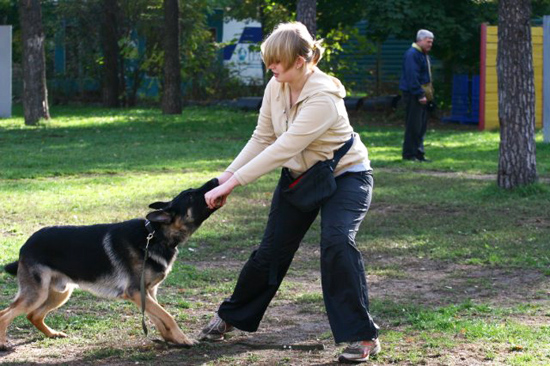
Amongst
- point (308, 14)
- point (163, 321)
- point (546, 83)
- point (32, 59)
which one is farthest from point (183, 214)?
point (32, 59)

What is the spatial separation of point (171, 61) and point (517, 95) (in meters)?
15.9

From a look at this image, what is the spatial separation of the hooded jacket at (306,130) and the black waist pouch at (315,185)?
1.6 inches

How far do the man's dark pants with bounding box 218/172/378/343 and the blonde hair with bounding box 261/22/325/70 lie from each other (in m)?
0.78

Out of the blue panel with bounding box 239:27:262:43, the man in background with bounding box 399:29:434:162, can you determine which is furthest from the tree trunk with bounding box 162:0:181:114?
the blue panel with bounding box 239:27:262:43

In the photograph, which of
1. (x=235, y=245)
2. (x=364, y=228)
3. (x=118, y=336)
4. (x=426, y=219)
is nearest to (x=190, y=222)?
(x=118, y=336)

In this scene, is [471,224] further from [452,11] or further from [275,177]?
[452,11]

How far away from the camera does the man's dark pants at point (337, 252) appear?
17.2 feet

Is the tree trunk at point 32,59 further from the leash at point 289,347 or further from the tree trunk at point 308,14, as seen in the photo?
the leash at point 289,347

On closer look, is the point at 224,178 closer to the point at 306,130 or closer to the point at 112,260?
the point at 306,130

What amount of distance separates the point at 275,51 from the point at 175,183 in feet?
26.1

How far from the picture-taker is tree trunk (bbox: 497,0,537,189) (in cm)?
1170

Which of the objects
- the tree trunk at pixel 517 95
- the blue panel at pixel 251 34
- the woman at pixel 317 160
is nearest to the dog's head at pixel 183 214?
the woman at pixel 317 160

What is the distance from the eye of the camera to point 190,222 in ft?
18.2

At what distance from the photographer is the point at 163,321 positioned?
5.54 m
